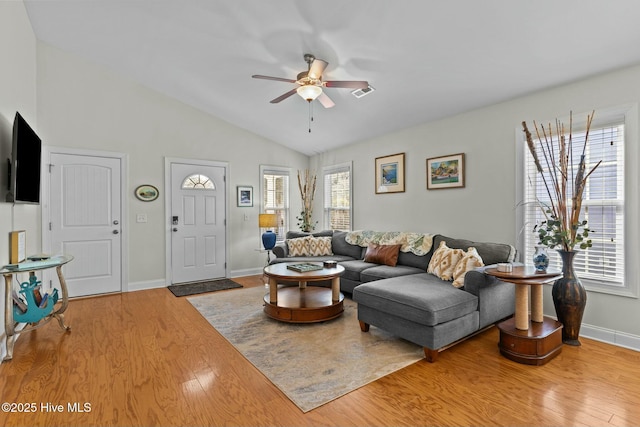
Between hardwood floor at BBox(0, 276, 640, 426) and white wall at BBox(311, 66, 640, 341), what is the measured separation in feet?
3.50

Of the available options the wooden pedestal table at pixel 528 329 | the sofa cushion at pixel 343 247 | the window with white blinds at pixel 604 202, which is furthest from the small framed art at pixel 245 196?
the window with white blinds at pixel 604 202

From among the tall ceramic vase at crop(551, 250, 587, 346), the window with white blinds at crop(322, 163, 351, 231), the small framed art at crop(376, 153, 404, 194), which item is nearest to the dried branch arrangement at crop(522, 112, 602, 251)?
the tall ceramic vase at crop(551, 250, 587, 346)

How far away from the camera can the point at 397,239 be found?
460 centimetres

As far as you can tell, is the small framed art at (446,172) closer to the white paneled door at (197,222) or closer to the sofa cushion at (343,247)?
the sofa cushion at (343,247)

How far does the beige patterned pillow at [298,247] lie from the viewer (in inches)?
207

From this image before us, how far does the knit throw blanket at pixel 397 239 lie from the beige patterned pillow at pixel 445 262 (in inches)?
18.8

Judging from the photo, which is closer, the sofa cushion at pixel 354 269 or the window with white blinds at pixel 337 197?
the sofa cushion at pixel 354 269

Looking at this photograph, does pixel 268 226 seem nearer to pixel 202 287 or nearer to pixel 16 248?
pixel 202 287

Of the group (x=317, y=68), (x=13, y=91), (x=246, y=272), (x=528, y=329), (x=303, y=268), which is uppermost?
(x=317, y=68)

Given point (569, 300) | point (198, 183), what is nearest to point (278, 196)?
point (198, 183)

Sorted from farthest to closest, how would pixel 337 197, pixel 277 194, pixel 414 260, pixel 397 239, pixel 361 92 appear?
pixel 277 194 < pixel 337 197 < pixel 397 239 < pixel 414 260 < pixel 361 92

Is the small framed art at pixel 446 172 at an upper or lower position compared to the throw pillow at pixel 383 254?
upper

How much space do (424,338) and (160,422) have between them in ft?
6.28

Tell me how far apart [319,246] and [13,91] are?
406 cm
